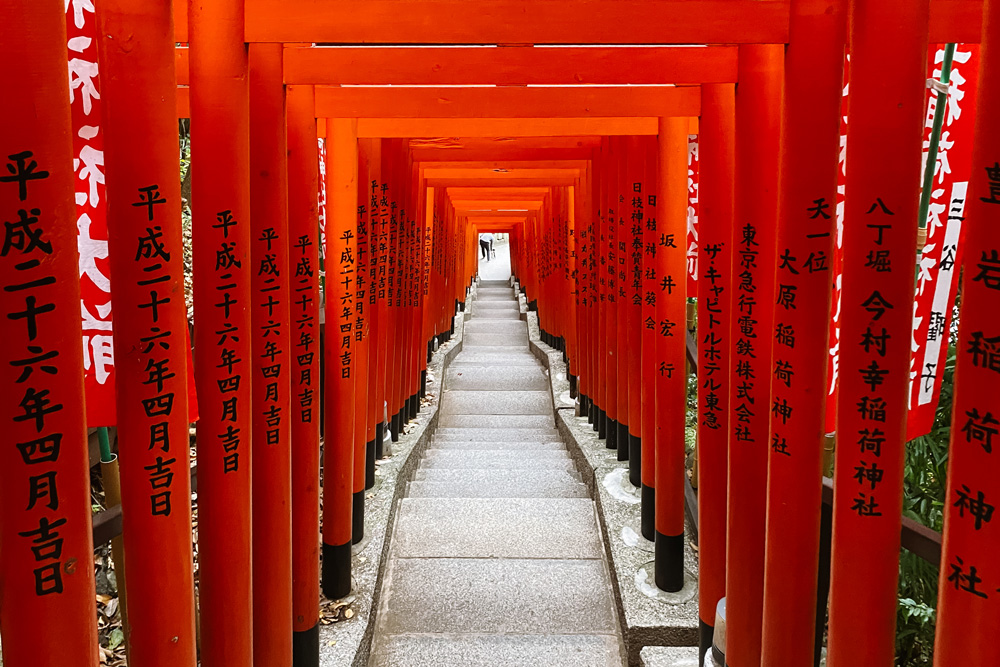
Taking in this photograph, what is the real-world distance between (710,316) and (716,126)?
972 millimetres

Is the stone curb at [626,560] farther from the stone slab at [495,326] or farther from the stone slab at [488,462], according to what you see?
the stone slab at [495,326]

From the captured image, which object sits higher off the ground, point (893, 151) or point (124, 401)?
point (893, 151)

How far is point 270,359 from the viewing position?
3145 millimetres

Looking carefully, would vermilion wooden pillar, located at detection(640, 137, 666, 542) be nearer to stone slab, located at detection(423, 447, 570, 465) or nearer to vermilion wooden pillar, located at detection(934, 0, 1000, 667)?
stone slab, located at detection(423, 447, 570, 465)

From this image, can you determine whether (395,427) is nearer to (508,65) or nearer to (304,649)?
(304,649)

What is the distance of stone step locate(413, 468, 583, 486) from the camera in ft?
24.9

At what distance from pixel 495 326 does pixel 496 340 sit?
1395mm

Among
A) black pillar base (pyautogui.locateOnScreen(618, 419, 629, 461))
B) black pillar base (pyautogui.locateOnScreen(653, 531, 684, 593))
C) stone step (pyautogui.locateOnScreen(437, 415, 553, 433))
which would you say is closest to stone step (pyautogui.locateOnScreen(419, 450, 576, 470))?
black pillar base (pyautogui.locateOnScreen(618, 419, 629, 461))

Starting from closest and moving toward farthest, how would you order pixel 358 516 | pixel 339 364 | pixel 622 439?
pixel 339 364 → pixel 358 516 → pixel 622 439

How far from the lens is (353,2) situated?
8.81ft

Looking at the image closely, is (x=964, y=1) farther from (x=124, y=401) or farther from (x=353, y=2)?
(x=124, y=401)

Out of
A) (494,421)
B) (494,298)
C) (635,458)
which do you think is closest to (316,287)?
(635,458)

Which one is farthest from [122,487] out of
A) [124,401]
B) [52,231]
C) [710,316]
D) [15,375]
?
[710,316]

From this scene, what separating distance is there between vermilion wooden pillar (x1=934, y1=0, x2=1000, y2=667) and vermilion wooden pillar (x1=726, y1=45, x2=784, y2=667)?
1319 millimetres
